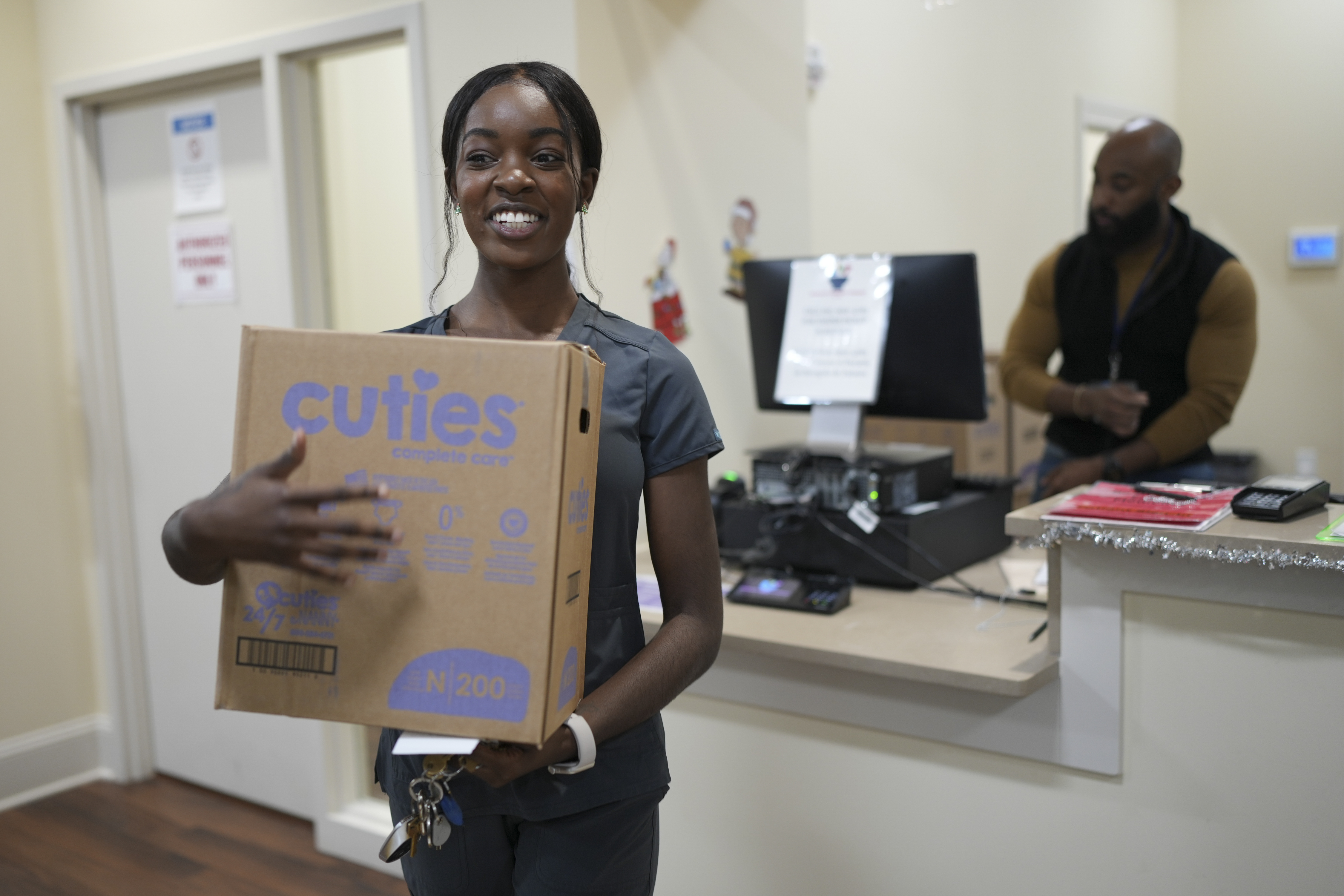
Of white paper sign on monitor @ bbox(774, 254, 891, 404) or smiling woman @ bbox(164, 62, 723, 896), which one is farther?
white paper sign on monitor @ bbox(774, 254, 891, 404)

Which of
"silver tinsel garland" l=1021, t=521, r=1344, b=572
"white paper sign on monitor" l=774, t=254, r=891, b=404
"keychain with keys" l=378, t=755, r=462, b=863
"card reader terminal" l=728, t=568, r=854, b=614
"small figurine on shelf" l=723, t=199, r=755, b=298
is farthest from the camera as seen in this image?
"small figurine on shelf" l=723, t=199, r=755, b=298

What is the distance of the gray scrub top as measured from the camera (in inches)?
40.6

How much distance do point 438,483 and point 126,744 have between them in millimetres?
2689

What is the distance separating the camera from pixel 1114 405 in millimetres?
2102

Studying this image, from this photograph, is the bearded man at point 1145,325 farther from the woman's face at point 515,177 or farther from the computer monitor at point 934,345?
the woman's face at point 515,177

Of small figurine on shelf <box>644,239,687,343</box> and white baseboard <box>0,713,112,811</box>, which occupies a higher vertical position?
small figurine on shelf <box>644,239,687,343</box>

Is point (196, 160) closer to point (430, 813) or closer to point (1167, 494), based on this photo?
point (430, 813)

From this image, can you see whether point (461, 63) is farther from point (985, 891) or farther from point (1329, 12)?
point (1329, 12)

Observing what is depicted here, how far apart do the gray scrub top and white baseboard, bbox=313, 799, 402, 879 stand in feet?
5.13

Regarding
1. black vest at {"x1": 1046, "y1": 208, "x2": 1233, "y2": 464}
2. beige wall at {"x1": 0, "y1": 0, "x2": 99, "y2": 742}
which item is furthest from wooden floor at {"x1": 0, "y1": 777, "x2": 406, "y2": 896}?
black vest at {"x1": 1046, "y1": 208, "x2": 1233, "y2": 464}

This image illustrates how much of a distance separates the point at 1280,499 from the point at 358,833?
212 centimetres

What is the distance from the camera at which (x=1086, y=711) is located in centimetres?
149

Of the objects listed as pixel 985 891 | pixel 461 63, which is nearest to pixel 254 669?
pixel 985 891

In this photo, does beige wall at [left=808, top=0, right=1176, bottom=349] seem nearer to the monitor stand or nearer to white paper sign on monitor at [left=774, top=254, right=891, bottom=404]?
white paper sign on monitor at [left=774, top=254, right=891, bottom=404]
